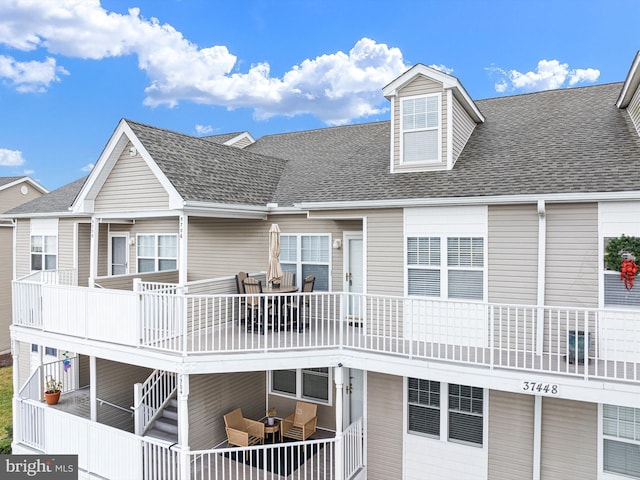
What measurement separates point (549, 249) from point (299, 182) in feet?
24.2

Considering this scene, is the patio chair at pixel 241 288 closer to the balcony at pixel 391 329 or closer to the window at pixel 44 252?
the balcony at pixel 391 329

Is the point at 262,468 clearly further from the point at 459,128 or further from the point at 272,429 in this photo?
the point at 459,128

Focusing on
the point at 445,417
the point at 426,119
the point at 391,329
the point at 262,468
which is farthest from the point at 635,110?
the point at 262,468

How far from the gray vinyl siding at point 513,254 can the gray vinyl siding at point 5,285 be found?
2560cm

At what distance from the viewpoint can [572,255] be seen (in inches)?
298

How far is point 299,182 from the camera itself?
12.6 meters

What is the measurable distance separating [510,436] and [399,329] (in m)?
2.98

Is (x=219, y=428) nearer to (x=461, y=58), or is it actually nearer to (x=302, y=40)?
(x=461, y=58)

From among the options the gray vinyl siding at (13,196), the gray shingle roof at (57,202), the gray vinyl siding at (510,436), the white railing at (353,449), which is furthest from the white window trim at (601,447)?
the gray vinyl siding at (13,196)

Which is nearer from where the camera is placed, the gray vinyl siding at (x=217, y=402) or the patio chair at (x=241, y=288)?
the gray vinyl siding at (x=217, y=402)

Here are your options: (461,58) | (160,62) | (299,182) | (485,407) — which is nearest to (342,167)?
(299,182)

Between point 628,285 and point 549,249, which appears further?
point 549,249

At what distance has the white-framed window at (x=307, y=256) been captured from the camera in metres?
11.0

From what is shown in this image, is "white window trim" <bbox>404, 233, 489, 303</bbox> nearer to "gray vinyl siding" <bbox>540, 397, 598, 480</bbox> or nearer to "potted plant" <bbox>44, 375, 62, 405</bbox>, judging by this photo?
"gray vinyl siding" <bbox>540, 397, 598, 480</bbox>
